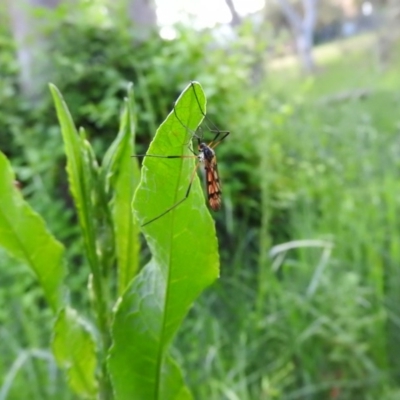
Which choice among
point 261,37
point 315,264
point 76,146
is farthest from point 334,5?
point 76,146

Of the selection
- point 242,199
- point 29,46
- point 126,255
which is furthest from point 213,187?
point 29,46

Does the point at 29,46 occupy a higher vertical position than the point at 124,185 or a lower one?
lower

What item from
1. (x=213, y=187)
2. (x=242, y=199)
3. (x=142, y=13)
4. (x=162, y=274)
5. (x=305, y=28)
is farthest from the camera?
(x=305, y=28)

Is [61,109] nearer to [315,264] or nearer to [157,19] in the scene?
[315,264]

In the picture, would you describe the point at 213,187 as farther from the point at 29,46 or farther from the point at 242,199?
the point at 29,46

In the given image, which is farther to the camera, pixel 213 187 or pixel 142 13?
pixel 142 13

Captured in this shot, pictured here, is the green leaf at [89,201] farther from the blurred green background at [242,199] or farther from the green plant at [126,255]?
the blurred green background at [242,199]
